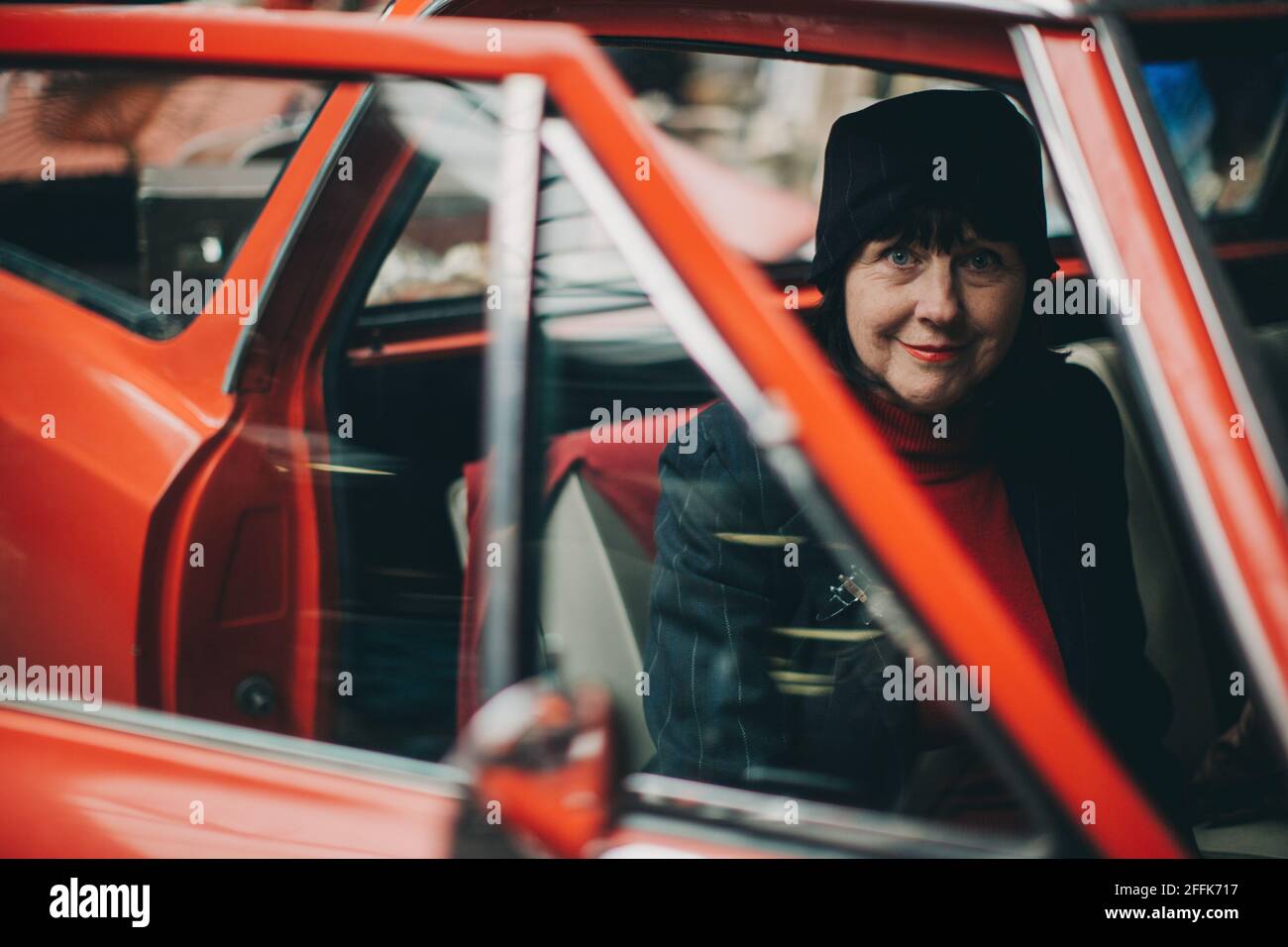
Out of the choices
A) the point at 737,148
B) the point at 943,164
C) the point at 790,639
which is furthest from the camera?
the point at 737,148

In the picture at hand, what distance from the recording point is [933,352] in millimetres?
1611

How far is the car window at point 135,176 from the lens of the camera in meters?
1.75

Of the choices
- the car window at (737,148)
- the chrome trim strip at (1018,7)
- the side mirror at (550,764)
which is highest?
the car window at (737,148)

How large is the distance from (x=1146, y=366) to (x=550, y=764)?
700 mm

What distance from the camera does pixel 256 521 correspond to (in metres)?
1.57

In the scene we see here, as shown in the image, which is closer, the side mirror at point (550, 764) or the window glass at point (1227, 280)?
the side mirror at point (550, 764)

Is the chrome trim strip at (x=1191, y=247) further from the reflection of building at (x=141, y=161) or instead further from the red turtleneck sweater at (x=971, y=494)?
the reflection of building at (x=141, y=161)

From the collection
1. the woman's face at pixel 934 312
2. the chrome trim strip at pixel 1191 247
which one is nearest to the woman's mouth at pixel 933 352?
the woman's face at pixel 934 312

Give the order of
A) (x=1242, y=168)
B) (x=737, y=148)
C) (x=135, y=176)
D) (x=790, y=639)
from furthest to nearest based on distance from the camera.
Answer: (x=737, y=148)
(x=135, y=176)
(x=1242, y=168)
(x=790, y=639)

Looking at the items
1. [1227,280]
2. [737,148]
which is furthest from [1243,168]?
[737,148]

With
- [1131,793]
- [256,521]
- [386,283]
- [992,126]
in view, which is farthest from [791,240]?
[1131,793]

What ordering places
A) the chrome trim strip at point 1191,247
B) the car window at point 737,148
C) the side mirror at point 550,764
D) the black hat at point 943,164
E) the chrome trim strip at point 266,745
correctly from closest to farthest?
the side mirror at point 550,764 < the chrome trim strip at point 1191,247 < the chrome trim strip at point 266,745 < the black hat at point 943,164 < the car window at point 737,148

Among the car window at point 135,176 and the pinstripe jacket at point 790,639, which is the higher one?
the car window at point 135,176

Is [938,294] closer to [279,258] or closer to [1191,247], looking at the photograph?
[1191,247]
